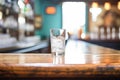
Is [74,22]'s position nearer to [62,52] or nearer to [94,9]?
[94,9]

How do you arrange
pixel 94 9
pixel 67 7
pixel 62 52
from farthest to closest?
pixel 67 7 → pixel 94 9 → pixel 62 52

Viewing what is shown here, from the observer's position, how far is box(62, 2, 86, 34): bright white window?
10367mm

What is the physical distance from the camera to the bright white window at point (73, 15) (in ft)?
34.0

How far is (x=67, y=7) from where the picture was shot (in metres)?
10.4

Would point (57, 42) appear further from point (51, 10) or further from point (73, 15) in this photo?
point (73, 15)

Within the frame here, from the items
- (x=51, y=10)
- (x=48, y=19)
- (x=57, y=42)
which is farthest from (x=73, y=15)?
(x=57, y=42)

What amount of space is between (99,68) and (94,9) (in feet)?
27.3

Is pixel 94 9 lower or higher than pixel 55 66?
higher

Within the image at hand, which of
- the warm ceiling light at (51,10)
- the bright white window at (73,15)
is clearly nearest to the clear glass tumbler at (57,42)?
the bright white window at (73,15)

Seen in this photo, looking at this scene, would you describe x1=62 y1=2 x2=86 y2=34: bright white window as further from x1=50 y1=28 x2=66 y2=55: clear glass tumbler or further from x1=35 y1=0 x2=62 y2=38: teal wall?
x1=50 y1=28 x2=66 y2=55: clear glass tumbler

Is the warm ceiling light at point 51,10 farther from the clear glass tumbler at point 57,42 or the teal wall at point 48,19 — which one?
the clear glass tumbler at point 57,42

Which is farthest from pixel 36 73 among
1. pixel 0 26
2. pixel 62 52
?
pixel 0 26

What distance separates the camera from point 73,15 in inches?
415

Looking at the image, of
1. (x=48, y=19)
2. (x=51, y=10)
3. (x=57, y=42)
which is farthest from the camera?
(x=48, y=19)
